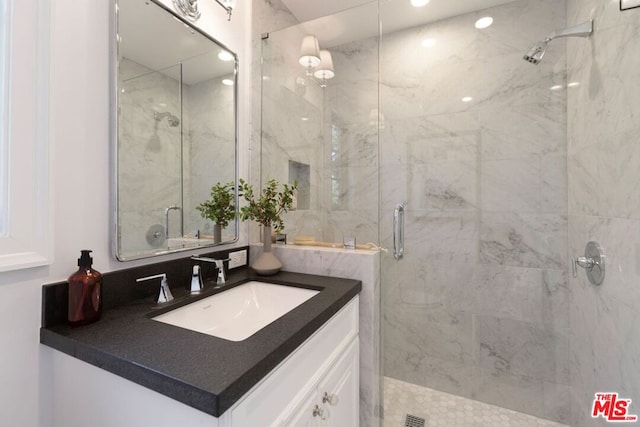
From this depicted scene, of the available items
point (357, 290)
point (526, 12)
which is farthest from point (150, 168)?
point (526, 12)

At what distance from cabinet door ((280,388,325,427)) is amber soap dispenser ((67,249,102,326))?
0.62m

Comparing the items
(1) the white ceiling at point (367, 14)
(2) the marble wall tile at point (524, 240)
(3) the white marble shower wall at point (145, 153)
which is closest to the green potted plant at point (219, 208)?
(3) the white marble shower wall at point (145, 153)

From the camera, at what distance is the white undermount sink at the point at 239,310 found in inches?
38.7

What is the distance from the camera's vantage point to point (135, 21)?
1015 millimetres

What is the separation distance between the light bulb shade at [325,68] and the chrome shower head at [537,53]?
116 cm

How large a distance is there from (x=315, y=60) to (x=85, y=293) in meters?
1.73

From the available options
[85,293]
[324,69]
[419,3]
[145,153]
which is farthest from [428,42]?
[85,293]

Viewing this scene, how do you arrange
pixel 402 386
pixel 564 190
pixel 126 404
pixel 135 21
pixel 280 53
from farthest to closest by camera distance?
1. pixel 402 386
2. pixel 280 53
3. pixel 564 190
4. pixel 135 21
5. pixel 126 404

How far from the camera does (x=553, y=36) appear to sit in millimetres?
1474

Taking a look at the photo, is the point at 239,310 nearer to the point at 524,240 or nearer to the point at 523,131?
the point at 524,240

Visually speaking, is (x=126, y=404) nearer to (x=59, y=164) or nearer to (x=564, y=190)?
(x=59, y=164)

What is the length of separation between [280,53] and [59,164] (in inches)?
53.7

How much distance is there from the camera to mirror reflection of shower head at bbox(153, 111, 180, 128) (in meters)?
1.09

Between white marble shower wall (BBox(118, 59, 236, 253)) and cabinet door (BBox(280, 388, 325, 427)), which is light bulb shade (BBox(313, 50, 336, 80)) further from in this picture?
cabinet door (BBox(280, 388, 325, 427))
